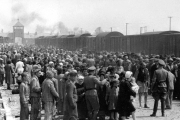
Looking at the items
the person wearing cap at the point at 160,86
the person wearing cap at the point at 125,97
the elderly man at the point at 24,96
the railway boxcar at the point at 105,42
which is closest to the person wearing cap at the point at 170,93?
the person wearing cap at the point at 160,86

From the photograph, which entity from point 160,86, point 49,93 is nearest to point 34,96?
point 49,93

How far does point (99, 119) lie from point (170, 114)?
289 cm

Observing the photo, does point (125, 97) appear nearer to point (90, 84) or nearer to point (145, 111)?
point (90, 84)

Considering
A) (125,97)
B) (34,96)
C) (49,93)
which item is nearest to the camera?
(125,97)

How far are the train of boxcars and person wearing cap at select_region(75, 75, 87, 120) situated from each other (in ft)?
50.4

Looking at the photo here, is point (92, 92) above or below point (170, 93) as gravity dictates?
above

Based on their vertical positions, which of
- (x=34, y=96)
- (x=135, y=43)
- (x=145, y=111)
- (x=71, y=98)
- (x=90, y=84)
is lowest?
(x=145, y=111)

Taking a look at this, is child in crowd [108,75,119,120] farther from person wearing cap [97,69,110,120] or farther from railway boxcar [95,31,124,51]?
railway boxcar [95,31,124,51]

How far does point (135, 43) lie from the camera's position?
102 feet

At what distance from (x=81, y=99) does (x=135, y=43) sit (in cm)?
2209

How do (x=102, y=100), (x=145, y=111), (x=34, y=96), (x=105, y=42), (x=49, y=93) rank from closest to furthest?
(x=49, y=93), (x=34, y=96), (x=102, y=100), (x=145, y=111), (x=105, y=42)

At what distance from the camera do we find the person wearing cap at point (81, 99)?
9.66m

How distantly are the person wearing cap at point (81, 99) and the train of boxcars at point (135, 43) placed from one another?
15.4 meters

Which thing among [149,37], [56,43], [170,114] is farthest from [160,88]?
[56,43]
